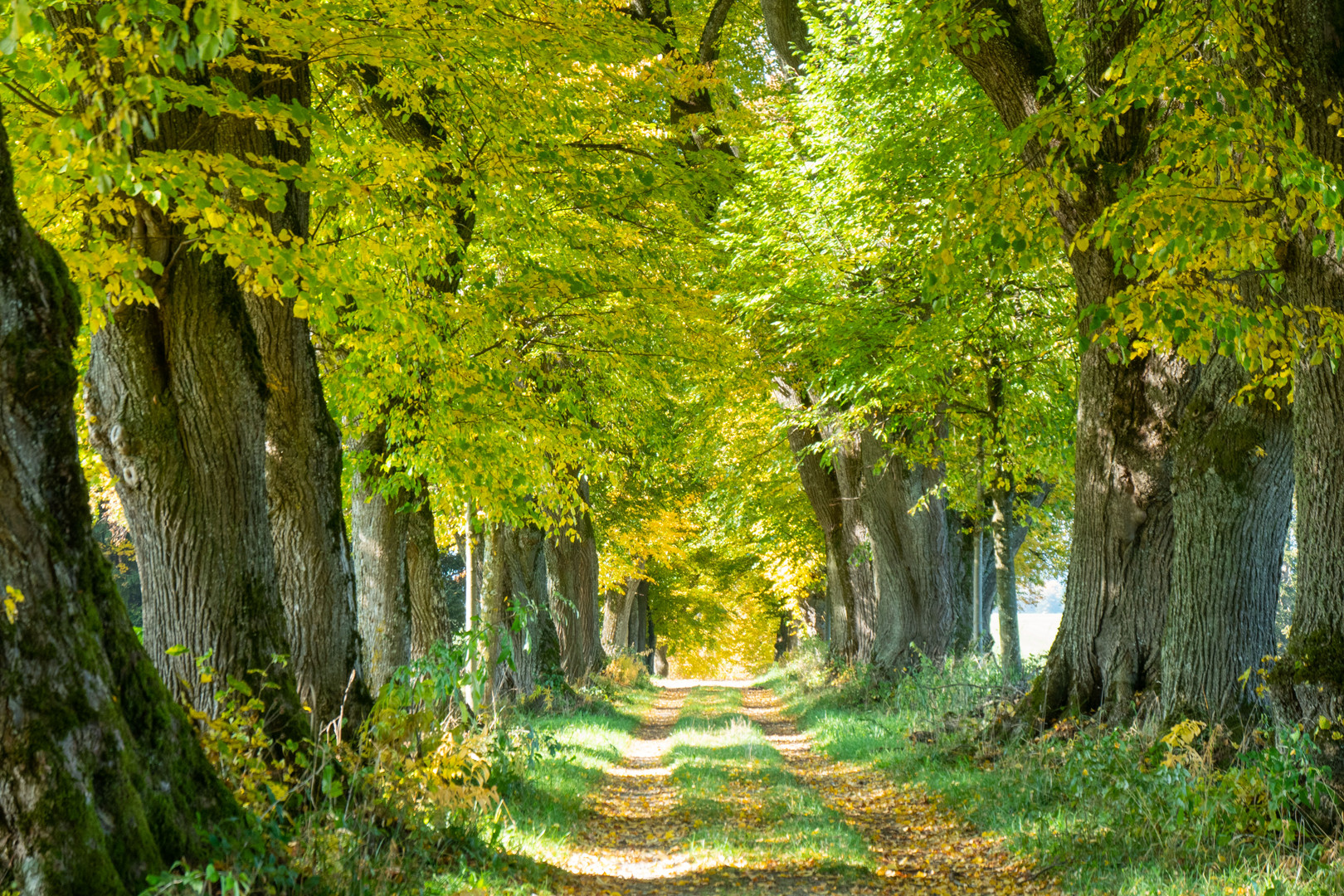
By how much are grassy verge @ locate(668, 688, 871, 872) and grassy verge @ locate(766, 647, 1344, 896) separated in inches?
48.3

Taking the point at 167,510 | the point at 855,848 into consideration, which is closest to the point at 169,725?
the point at 167,510

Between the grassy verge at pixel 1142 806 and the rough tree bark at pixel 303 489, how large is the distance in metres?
5.01

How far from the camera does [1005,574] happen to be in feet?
50.1

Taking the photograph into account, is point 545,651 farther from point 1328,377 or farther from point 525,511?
point 1328,377

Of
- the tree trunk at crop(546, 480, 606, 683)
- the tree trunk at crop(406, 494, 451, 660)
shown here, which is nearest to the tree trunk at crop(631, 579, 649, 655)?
the tree trunk at crop(546, 480, 606, 683)

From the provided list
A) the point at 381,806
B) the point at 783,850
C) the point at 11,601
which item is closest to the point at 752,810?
the point at 783,850

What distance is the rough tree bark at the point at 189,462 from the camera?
6.25 m

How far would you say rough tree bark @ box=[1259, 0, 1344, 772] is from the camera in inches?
247

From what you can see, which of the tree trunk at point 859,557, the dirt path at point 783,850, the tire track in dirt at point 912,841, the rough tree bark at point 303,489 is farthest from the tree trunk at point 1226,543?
the tree trunk at point 859,557

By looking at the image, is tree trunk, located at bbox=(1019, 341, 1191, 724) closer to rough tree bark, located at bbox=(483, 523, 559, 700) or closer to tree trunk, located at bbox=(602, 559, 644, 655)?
rough tree bark, located at bbox=(483, 523, 559, 700)

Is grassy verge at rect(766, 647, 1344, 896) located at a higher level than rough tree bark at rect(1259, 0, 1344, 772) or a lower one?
lower

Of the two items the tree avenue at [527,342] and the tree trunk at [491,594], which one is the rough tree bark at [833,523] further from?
the tree trunk at [491,594]

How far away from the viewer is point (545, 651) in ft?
64.1

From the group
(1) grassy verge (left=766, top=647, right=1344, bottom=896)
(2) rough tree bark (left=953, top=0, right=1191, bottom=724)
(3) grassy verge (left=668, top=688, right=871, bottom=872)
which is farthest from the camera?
(2) rough tree bark (left=953, top=0, right=1191, bottom=724)
